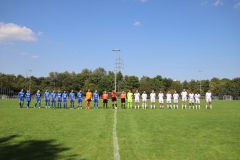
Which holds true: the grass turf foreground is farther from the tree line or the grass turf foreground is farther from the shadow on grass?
the tree line

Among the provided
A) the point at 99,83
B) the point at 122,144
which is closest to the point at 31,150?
the point at 122,144

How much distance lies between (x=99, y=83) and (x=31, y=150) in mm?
100116

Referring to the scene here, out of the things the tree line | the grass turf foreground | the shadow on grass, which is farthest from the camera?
the tree line

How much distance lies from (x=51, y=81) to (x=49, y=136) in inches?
4974

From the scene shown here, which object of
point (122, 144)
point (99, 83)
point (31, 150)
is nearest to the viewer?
point (31, 150)

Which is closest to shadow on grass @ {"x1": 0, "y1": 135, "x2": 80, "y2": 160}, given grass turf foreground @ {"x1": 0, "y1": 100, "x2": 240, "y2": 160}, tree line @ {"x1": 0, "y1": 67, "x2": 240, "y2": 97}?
grass turf foreground @ {"x1": 0, "y1": 100, "x2": 240, "y2": 160}

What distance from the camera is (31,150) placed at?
745 centimetres

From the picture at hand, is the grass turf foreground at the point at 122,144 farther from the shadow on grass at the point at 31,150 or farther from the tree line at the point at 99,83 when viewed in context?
the tree line at the point at 99,83

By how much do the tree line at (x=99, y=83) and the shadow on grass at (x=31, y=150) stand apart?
95.9m

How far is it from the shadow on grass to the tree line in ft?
315

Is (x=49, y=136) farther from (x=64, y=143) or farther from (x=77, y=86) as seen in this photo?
(x=77, y=86)

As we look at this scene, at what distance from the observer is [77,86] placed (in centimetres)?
12025

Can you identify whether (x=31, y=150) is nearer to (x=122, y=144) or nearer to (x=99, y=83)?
(x=122, y=144)

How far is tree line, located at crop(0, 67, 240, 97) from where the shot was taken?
107062mm
